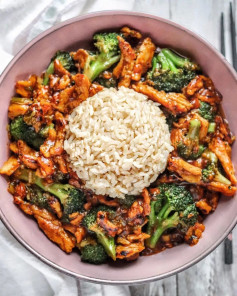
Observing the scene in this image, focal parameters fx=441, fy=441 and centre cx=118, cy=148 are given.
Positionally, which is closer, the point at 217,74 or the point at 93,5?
the point at 217,74

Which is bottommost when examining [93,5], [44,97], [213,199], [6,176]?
[213,199]

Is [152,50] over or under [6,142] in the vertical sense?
over

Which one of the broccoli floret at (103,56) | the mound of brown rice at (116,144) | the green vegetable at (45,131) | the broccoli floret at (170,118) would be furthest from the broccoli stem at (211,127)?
the green vegetable at (45,131)

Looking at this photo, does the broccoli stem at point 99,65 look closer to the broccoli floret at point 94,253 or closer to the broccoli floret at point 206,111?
the broccoli floret at point 206,111

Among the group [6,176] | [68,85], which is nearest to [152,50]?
[68,85]

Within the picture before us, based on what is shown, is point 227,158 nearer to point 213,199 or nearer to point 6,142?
point 213,199

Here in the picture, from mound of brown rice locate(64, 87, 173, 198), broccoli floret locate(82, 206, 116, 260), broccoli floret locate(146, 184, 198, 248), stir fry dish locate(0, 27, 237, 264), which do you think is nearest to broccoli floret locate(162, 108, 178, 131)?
stir fry dish locate(0, 27, 237, 264)

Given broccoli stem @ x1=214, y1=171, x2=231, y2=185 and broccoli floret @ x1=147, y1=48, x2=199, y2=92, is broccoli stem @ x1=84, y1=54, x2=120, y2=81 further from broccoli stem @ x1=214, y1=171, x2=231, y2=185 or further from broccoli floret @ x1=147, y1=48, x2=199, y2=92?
broccoli stem @ x1=214, y1=171, x2=231, y2=185
